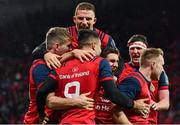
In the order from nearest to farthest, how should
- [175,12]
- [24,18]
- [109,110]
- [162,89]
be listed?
[109,110] → [162,89] → [175,12] → [24,18]

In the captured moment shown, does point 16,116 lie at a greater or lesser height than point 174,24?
lesser

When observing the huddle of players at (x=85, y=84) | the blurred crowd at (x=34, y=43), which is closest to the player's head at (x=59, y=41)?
the huddle of players at (x=85, y=84)

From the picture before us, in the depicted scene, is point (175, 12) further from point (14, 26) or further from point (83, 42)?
point (83, 42)

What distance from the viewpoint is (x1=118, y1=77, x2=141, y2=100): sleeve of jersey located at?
3.21 m

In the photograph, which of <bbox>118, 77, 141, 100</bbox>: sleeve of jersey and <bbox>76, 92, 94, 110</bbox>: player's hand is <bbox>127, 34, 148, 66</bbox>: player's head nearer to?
<bbox>118, 77, 141, 100</bbox>: sleeve of jersey

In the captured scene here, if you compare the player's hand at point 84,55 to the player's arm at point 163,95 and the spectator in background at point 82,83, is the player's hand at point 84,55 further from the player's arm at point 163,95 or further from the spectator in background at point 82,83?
the player's arm at point 163,95

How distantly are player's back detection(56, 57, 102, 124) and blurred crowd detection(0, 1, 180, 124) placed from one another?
23.5 feet

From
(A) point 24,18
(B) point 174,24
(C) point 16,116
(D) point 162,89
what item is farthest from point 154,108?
(A) point 24,18

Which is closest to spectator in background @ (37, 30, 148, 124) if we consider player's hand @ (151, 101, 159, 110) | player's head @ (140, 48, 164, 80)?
player's head @ (140, 48, 164, 80)

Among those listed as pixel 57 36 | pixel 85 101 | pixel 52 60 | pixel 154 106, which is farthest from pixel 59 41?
pixel 154 106

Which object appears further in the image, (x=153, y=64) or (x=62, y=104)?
(x=153, y=64)

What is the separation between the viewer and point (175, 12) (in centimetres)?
1192

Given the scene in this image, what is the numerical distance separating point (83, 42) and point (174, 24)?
356 inches

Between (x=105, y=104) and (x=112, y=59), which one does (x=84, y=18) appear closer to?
(x=112, y=59)
